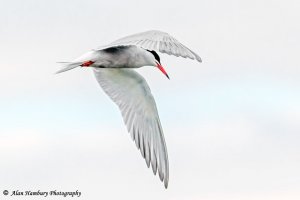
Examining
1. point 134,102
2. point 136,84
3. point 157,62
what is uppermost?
point 157,62

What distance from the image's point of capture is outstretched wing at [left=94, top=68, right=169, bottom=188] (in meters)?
12.3

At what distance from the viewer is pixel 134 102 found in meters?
12.7

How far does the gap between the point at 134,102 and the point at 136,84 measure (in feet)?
0.97

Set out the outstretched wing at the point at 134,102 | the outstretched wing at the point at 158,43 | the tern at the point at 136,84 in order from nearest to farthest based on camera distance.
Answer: the outstretched wing at the point at 158,43 < the tern at the point at 136,84 < the outstretched wing at the point at 134,102

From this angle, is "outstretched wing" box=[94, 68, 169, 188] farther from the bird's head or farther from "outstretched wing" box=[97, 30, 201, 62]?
"outstretched wing" box=[97, 30, 201, 62]

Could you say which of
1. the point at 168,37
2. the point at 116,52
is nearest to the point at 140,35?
the point at 168,37

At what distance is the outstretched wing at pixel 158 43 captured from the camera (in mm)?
10078

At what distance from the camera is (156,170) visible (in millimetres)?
11766

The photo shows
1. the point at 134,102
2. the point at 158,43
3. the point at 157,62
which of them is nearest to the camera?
the point at 158,43

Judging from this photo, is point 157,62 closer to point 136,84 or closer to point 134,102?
point 136,84

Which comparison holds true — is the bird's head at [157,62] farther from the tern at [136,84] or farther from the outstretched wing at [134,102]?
the outstretched wing at [134,102]

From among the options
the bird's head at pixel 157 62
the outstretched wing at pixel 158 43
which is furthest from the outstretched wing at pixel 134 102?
the outstretched wing at pixel 158 43

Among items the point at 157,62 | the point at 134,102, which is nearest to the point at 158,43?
the point at 157,62

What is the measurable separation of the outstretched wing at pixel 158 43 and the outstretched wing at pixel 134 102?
2025 millimetres
